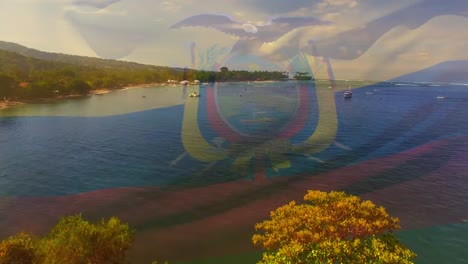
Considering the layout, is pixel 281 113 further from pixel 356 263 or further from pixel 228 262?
pixel 356 263

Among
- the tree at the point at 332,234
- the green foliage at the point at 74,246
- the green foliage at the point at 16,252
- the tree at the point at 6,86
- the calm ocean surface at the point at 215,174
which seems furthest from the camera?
the tree at the point at 6,86

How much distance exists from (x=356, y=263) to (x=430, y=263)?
14.2 m

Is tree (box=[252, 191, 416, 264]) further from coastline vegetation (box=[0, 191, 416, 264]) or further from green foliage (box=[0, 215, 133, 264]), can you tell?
green foliage (box=[0, 215, 133, 264])

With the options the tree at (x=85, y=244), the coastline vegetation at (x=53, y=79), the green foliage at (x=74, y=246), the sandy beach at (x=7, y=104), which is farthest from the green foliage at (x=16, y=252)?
the sandy beach at (x=7, y=104)

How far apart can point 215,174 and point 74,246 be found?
2711 centimetres

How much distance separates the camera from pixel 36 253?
14969 mm

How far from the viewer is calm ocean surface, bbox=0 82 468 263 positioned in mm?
27422

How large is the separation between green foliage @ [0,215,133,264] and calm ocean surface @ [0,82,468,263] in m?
7.72

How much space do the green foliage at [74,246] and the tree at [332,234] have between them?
7.47 metres

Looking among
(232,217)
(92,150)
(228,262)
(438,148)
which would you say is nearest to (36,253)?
(228,262)

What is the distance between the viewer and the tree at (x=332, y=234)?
474 inches

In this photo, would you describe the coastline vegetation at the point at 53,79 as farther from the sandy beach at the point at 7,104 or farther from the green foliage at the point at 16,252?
the green foliage at the point at 16,252

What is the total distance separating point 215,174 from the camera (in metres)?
41.3

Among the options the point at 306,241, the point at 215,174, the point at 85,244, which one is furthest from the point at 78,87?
the point at 306,241
